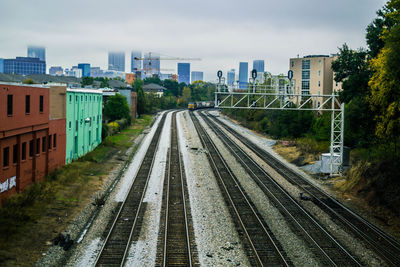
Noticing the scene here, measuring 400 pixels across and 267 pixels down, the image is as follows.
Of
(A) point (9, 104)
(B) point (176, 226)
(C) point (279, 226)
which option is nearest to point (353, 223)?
(C) point (279, 226)

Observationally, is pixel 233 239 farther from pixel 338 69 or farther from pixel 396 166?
pixel 338 69

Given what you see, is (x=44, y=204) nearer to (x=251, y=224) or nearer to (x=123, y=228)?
(x=123, y=228)

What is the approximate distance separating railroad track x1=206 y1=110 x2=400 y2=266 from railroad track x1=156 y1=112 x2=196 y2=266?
7004 mm

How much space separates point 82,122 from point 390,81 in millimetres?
24829

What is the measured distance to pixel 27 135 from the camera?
2325cm

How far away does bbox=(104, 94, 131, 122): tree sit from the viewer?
61562mm

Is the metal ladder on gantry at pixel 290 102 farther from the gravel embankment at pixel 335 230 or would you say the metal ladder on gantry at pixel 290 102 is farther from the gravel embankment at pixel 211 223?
the gravel embankment at pixel 211 223

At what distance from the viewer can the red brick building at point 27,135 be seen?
66.2 feet

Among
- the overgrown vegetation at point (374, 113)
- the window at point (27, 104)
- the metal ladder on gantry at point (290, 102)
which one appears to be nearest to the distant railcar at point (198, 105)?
the overgrown vegetation at point (374, 113)

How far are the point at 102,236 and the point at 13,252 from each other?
11.0 ft

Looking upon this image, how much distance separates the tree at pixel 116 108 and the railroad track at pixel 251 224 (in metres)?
32.6

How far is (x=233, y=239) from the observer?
16641mm

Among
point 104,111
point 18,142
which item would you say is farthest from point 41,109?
point 104,111

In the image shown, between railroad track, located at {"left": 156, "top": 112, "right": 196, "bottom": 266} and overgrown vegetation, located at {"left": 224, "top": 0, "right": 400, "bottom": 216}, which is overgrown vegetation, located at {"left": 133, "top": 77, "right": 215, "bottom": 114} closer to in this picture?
overgrown vegetation, located at {"left": 224, "top": 0, "right": 400, "bottom": 216}
